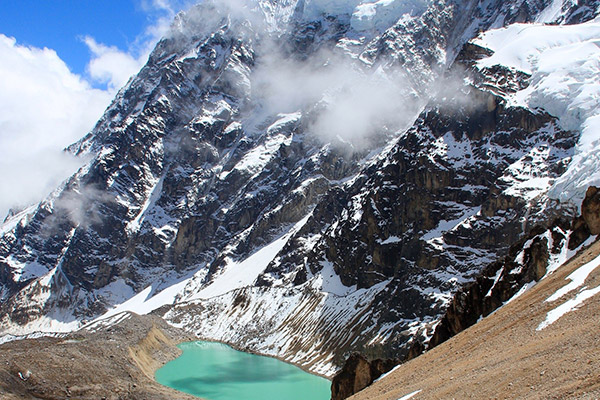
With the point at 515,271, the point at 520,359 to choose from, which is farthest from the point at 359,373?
the point at 520,359

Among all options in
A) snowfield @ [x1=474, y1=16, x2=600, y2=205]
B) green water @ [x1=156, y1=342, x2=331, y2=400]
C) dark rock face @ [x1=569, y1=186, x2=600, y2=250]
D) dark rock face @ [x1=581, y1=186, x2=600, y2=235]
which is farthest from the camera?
green water @ [x1=156, y1=342, x2=331, y2=400]

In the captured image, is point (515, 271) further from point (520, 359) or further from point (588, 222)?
point (520, 359)

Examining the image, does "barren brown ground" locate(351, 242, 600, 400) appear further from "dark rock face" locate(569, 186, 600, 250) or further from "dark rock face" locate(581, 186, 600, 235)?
"dark rock face" locate(569, 186, 600, 250)

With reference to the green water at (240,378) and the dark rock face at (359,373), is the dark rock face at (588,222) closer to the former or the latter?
the dark rock face at (359,373)

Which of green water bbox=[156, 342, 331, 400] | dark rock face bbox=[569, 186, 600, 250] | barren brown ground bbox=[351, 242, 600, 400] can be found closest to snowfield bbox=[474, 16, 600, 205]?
dark rock face bbox=[569, 186, 600, 250]

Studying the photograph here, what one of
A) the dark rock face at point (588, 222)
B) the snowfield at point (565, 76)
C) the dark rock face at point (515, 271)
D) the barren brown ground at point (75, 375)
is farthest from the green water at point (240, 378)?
the snowfield at point (565, 76)
